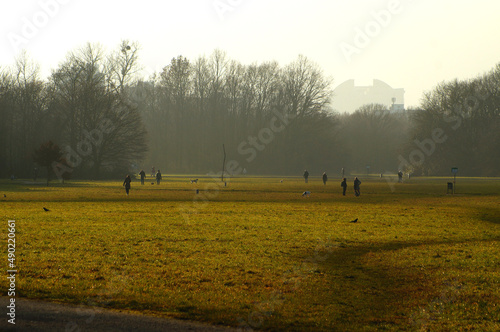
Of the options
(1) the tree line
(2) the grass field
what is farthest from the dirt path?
(1) the tree line

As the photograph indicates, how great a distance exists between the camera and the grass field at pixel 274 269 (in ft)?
29.9

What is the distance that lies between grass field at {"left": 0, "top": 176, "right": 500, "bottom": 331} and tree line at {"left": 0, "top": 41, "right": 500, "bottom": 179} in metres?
49.3

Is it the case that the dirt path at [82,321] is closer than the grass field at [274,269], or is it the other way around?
the dirt path at [82,321]

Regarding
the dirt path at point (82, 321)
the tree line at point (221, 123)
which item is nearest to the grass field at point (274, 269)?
the dirt path at point (82, 321)

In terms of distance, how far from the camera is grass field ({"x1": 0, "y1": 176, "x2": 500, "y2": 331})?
359 inches

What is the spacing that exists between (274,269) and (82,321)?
534 cm

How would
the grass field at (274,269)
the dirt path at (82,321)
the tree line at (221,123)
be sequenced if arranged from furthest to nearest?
the tree line at (221,123) < the grass field at (274,269) < the dirt path at (82,321)

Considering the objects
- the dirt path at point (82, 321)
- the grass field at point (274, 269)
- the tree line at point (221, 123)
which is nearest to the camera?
the dirt path at point (82, 321)

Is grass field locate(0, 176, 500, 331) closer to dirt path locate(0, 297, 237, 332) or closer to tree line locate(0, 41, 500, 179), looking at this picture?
dirt path locate(0, 297, 237, 332)

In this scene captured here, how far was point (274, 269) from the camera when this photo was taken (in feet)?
41.0

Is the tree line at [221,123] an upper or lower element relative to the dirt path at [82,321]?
upper

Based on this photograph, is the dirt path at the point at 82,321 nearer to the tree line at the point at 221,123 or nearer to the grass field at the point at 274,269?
the grass field at the point at 274,269

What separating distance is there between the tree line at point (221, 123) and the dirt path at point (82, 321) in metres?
62.5

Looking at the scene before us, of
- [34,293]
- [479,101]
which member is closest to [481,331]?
[34,293]
